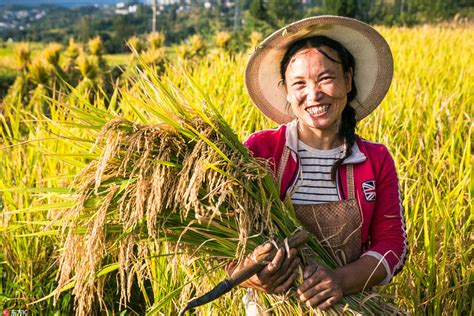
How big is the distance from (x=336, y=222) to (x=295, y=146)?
0.63 ft

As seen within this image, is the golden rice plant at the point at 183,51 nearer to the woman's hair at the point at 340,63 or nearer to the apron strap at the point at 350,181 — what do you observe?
the woman's hair at the point at 340,63

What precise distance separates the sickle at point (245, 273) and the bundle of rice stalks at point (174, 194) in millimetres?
36

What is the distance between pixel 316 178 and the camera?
1.34 m

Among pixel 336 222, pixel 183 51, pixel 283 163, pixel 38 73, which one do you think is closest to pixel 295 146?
pixel 283 163

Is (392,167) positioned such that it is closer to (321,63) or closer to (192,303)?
(321,63)

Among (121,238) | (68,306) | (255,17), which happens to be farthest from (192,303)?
(255,17)

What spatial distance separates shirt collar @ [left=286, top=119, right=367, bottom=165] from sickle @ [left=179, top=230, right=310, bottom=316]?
8.8 inches

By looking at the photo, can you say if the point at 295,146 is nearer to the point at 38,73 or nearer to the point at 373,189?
the point at 373,189

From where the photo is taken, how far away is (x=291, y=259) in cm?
117

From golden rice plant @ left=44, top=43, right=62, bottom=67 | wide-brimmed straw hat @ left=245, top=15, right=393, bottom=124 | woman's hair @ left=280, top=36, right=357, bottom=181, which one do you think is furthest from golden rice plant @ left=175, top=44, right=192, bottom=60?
woman's hair @ left=280, top=36, right=357, bottom=181

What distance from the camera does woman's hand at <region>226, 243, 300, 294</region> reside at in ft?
3.74

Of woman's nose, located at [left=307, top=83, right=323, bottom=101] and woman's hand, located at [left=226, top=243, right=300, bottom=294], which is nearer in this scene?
woman's hand, located at [left=226, top=243, right=300, bottom=294]

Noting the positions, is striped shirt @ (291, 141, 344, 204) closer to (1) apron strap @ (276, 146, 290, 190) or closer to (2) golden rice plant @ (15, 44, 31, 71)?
(1) apron strap @ (276, 146, 290, 190)

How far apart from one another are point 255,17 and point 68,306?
1178 cm
